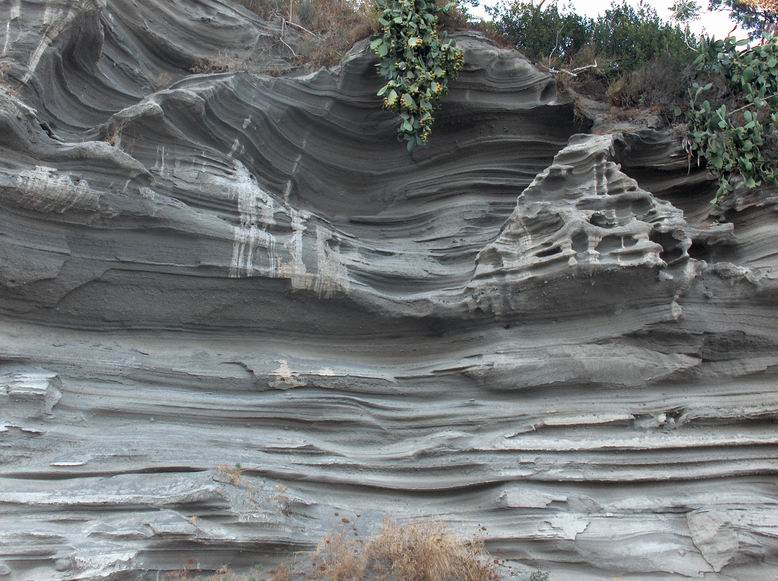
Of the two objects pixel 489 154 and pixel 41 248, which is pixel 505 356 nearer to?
pixel 489 154

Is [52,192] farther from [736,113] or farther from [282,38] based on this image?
[736,113]

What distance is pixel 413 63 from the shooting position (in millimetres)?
9930

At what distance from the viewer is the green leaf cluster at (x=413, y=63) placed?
9836 mm

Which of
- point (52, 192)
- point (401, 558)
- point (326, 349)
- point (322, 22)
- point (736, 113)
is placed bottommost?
point (401, 558)

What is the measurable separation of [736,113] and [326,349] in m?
7.28

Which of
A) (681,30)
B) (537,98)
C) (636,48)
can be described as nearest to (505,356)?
(537,98)

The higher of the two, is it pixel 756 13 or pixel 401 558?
pixel 756 13

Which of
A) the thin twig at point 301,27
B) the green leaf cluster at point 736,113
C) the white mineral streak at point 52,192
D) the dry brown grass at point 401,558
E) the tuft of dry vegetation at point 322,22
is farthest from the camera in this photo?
the thin twig at point 301,27

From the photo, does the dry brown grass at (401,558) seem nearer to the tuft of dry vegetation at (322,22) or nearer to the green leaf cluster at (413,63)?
the green leaf cluster at (413,63)

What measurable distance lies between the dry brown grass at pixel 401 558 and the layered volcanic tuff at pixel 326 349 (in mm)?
284

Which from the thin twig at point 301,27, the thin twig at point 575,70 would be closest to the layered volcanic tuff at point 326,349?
the thin twig at point 575,70

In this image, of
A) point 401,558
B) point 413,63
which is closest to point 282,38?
point 413,63

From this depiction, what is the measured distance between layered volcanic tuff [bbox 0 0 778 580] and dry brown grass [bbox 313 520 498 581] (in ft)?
0.93

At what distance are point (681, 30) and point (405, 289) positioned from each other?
8.89 meters
